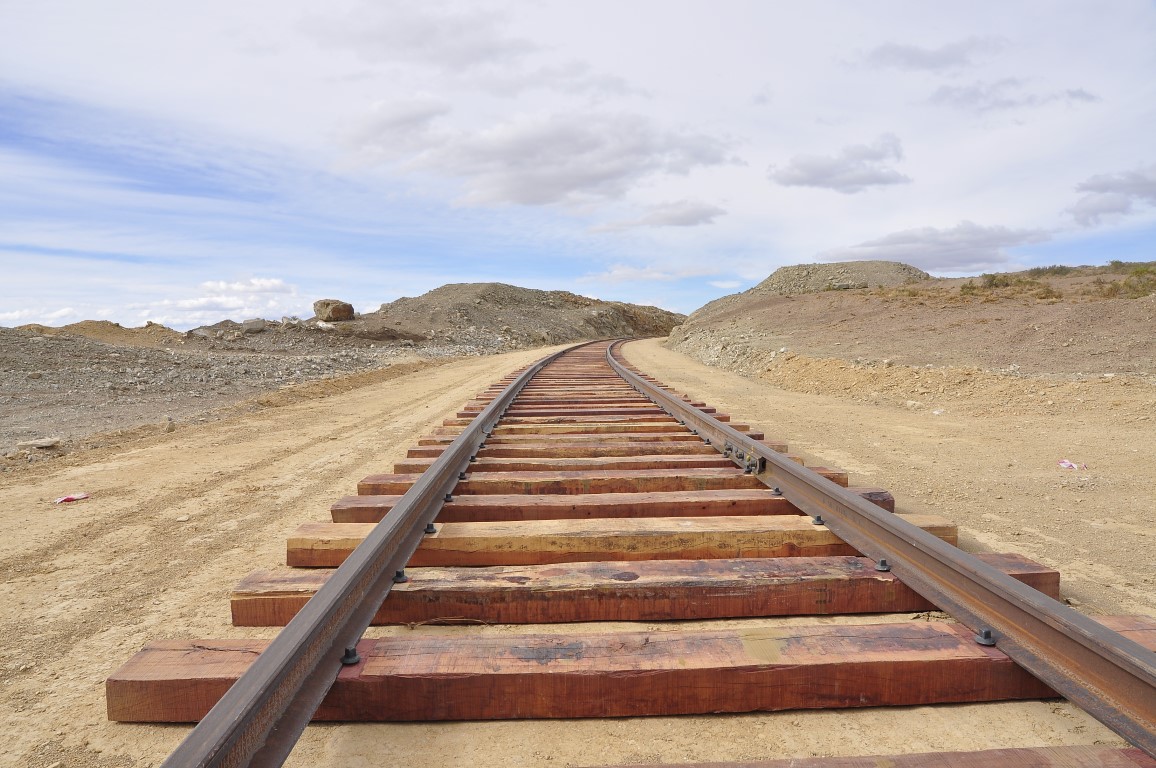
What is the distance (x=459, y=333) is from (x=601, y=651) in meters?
35.1

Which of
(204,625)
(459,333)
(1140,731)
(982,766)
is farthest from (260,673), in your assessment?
(459,333)

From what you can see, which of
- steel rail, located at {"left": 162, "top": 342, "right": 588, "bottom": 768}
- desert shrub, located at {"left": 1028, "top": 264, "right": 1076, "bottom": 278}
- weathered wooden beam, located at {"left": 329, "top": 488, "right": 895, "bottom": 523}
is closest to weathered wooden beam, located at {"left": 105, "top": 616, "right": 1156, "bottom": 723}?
steel rail, located at {"left": 162, "top": 342, "right": 588, "bottom": 768}

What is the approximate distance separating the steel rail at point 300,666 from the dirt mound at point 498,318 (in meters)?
28.0

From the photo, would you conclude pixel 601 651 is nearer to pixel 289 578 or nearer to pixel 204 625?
pixel 289 578

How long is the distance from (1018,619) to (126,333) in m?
32.3

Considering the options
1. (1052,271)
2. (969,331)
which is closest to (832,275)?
(1052,271)

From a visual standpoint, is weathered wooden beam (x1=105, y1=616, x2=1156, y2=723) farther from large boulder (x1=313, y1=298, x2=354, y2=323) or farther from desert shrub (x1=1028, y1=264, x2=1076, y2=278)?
desert shrub (x1=1028, y1=264, x2=1076, y2=278)

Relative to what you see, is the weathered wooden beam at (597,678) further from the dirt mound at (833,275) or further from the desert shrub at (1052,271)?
the dirt mound at (833,275)

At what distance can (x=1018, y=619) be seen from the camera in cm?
217

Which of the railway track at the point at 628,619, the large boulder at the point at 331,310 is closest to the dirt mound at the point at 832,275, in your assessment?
the large boulder at the point at 331,310

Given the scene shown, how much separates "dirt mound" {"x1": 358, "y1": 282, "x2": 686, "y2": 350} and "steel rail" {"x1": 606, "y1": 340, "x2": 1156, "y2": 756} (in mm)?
28300

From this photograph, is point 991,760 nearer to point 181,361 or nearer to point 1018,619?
point 1018,619

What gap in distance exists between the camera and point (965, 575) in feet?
7.90

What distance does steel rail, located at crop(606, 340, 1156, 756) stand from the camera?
177 centimetres
